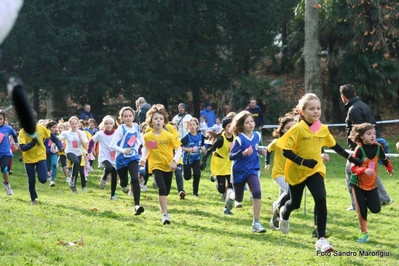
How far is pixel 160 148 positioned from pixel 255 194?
1.72m

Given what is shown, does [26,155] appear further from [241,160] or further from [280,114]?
[280,114]

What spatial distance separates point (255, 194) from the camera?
9852mm

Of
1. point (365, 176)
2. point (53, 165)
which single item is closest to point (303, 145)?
point (365, 176)

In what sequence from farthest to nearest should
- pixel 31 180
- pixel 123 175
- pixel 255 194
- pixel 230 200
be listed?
1. pixel 123 175
2. pixel 31 180
3. pixel 230 200
4. pixel 255 194

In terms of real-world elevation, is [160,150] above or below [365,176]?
above

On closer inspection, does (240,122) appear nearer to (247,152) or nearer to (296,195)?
(247,152)

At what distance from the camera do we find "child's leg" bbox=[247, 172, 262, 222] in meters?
9.76

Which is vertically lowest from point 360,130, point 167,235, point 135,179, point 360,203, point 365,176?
point 167,235

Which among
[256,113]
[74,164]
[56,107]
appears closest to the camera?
[74,164]

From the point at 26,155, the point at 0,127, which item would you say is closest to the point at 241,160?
the point at 26,155

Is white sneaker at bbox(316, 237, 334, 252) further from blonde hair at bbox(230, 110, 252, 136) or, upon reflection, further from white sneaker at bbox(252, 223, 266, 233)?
blonde hair at bbox(230, 110, 252, 136)

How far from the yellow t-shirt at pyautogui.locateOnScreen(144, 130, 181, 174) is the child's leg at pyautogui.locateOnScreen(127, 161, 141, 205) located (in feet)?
2.06

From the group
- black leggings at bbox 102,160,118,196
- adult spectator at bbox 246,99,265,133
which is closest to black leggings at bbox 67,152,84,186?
black leggings at bbox 102,160,118,196

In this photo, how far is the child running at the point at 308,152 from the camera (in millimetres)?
8094
